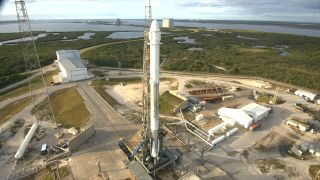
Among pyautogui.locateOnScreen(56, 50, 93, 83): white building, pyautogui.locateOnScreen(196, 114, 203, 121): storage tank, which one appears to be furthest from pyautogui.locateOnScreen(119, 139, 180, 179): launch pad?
pyautogui.locateOnScreen(56, 50, 93, 83): white building

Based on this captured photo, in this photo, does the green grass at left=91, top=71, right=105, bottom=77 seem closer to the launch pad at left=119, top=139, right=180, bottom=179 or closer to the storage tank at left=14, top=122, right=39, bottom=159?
the storage tank at left=14, top=122, right=39, bottom=159

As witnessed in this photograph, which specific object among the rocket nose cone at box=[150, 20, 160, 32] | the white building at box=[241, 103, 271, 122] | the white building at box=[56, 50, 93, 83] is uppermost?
the rocket nose cone at box=[150, 20, 160, 32]

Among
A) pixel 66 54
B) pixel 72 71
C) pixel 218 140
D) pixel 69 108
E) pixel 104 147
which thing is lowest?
pixel 104 147

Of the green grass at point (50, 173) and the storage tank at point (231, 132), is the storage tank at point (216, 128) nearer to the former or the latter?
the storage tank at point (231, 132)

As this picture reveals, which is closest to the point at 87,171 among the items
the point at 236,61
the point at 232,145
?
the point at 232,145

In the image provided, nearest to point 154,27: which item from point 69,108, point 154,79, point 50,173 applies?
point 154,79

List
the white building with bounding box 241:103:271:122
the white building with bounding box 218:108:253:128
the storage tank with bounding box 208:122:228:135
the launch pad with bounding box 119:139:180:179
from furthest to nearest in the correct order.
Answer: the white building with bounding box 241:103:271:122 < the white building with bounding box 218:108:253:128 < the storage tank with bounding box 208:122:228:135 < the launch pad with bounding box 119:139:180:179

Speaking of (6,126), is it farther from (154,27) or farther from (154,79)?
(154,27)
